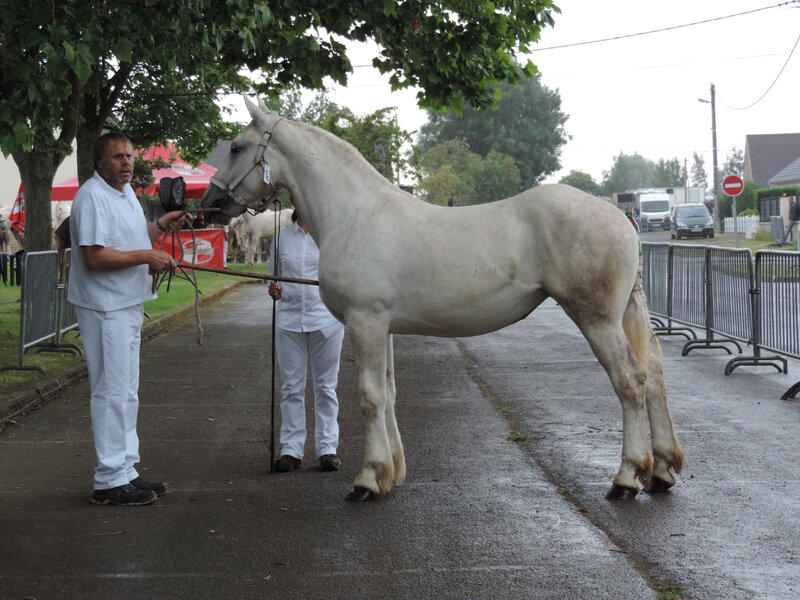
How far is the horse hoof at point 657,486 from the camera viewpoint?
580cm

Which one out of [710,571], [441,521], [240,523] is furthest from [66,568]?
[710,571]

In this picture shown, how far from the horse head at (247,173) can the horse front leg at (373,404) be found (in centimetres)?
107

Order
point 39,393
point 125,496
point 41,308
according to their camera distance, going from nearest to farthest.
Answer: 1. point 125,496
2. point 39,393
3. point 41,308

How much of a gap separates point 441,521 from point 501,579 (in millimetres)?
987

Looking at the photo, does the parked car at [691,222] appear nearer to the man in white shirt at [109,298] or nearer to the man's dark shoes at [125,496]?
the man in white shirt at [109,298]

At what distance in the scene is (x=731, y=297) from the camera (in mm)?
12242

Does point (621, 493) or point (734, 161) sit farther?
point (734, 161)

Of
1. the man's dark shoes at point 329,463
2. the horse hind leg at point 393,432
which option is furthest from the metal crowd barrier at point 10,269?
the horse hind leg at point 393,432

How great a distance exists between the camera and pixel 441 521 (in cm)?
529

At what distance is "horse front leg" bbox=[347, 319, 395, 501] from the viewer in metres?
5.75

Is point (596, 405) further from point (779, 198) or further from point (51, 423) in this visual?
point (779, 198)

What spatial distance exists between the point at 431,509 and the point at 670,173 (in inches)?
6978

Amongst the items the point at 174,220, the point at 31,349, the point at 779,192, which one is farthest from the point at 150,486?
the point at 779,192

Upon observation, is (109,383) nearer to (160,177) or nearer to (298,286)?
(298,286)
